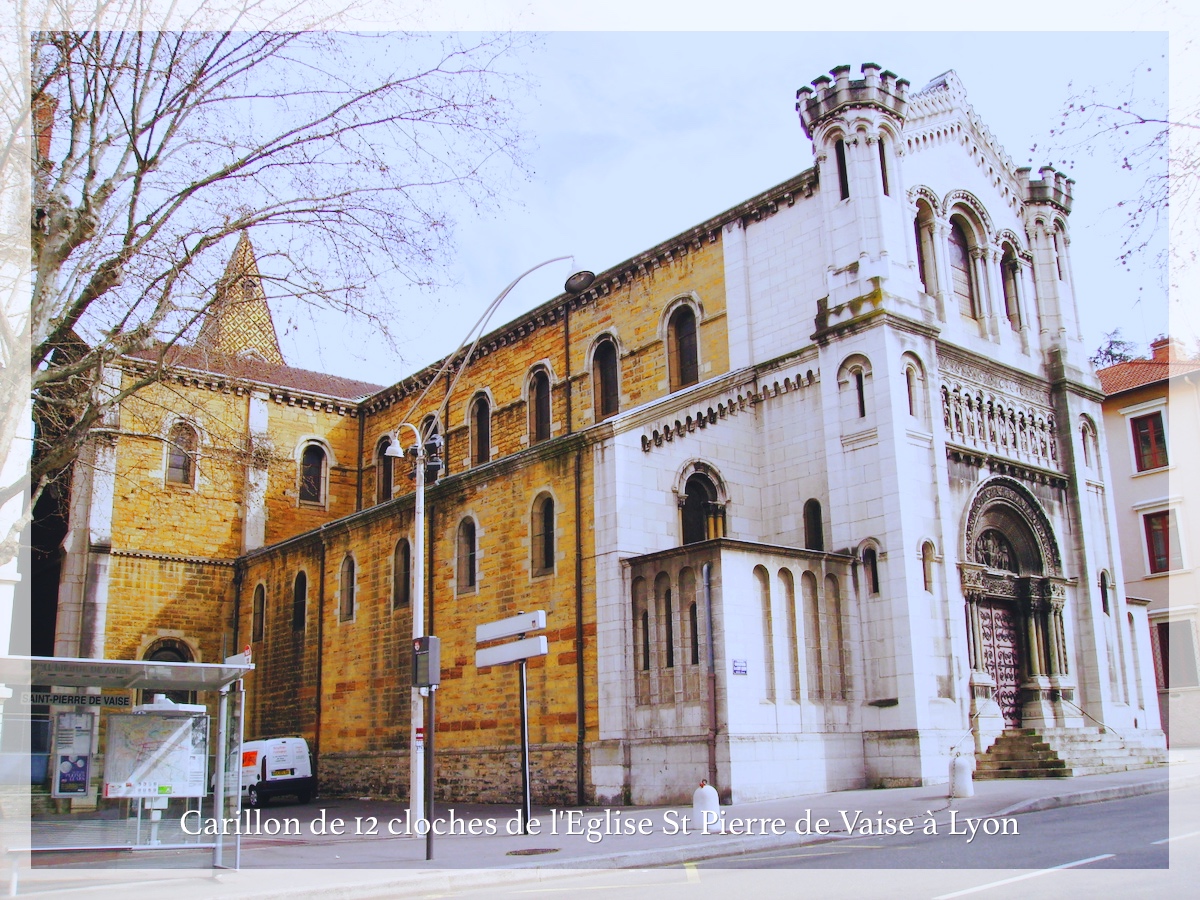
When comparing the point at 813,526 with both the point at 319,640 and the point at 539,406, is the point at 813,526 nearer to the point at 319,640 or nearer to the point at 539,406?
Answer: the point at 539,406

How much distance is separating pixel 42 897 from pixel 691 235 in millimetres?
20197

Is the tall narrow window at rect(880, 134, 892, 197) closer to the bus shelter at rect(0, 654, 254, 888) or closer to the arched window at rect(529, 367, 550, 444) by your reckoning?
the arched window at rect(529, 367, 550, 444)

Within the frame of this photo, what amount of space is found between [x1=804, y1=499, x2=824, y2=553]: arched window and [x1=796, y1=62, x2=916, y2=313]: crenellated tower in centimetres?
415

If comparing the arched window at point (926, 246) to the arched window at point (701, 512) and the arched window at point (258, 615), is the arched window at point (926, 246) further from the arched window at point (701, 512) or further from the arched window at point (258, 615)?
the arched window at point (258, 615)

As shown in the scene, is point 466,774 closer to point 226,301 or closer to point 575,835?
point 575,835

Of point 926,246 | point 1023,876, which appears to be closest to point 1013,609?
point 926,246

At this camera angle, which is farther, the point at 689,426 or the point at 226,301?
the point at 689,426

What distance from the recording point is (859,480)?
21719mm

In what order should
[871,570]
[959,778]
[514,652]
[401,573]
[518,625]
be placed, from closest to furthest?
[518,625]
[514,652]
[959,778]
[871,570]
[401,573]

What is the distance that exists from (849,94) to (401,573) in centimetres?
1525

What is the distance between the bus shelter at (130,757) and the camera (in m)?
12.3

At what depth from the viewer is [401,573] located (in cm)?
2719

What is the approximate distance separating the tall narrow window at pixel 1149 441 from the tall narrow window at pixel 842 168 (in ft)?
66.7

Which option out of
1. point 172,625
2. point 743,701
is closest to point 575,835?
point 743,701
